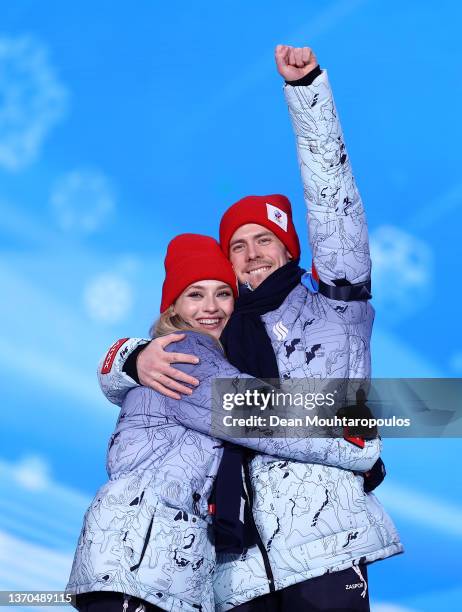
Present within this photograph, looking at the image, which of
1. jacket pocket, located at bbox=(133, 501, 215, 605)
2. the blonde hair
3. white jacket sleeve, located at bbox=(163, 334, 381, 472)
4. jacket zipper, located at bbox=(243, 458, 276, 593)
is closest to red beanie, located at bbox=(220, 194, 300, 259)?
the blonde hair

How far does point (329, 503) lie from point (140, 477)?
1.72 ft

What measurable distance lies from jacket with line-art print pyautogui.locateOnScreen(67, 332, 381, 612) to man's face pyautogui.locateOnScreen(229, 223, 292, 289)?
0.38 m

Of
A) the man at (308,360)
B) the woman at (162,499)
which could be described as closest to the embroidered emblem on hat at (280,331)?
the man at (308,360)

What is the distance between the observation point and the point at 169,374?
2.69 metres

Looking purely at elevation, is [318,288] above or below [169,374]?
above

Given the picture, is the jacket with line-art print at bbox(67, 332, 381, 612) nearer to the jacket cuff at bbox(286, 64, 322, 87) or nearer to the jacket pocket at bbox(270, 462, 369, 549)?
the jacket pocket at bbox(270, 462, 369, 549)

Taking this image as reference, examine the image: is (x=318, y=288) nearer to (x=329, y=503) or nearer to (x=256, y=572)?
(x=329, y=503)

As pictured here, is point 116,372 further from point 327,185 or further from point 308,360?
point 327,185

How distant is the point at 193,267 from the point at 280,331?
40cm

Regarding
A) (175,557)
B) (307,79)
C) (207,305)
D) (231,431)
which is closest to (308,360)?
(231,431)

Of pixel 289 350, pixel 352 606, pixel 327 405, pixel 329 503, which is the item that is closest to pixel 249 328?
pixel 289 350

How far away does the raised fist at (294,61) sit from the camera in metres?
2.74

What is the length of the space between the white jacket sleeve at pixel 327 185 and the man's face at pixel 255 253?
0.27 metres

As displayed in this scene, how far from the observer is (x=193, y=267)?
305 cm
